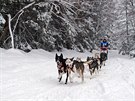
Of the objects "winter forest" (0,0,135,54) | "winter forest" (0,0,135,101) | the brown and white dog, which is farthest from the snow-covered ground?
"winter forest" (0,0,135,54)

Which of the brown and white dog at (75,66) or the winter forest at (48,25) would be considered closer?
the brown and white dog at (75,66)

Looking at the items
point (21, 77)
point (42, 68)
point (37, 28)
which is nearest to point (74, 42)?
point (37, 28)

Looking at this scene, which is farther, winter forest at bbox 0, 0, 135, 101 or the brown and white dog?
the brown and white dog

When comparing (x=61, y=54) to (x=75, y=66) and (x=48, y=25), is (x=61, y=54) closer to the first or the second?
(x=75, y=66)

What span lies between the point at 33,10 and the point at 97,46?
18.4m

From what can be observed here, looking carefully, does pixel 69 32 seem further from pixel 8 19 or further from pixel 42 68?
pixel 42 68

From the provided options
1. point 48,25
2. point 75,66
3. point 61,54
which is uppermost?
point 48,25

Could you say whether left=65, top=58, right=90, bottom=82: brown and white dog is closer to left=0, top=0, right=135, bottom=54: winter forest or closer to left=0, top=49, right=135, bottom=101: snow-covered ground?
left=0, top=49, right=135, bottom=101: snow-covered ground

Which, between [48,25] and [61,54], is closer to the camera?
[61,54]

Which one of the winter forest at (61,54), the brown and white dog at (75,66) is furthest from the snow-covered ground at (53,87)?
the brown and white dog at (75,66)

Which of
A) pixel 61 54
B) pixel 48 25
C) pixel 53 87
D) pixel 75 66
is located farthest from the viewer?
pixel 48 25

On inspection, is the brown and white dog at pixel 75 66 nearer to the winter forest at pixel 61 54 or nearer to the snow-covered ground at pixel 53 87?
the winter forest at pixel 61 54

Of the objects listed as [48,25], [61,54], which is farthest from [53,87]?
[48,25]

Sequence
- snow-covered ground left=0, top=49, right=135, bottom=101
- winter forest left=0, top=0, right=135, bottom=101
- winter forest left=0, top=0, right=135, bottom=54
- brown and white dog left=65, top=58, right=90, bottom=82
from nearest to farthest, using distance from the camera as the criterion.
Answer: snow-covered ground left=0, top=49, right=135, bottom=101
winter forest left=0, top=0, right=135, bottom=101
brown and white dog left=65, top=58, right=90, bottom=82
winter forest left=0, top=0, right=135, bottom=54
